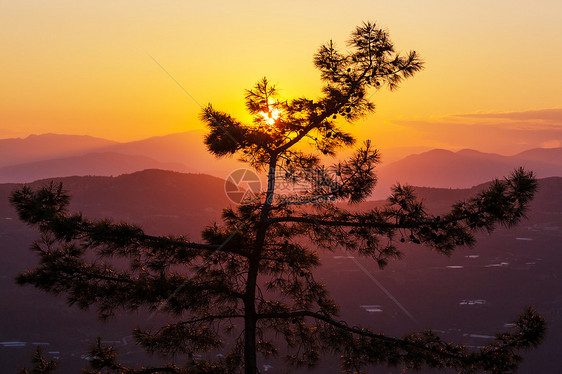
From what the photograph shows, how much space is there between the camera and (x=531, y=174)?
9.91m

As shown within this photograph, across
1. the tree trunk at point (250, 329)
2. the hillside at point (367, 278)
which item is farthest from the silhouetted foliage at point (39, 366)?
the hillside at point (367, 278)

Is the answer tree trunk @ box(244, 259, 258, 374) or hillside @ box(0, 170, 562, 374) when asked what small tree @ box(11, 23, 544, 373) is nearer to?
tree trunk @ box(244, 259, 258, 374)

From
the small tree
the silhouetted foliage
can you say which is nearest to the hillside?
the silhouetted foliage

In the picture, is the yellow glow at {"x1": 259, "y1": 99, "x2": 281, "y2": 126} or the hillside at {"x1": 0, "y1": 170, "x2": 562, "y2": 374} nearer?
the yellow glow at {"x1": 259, "y1": 99, "x2": 281, "y2": 126}

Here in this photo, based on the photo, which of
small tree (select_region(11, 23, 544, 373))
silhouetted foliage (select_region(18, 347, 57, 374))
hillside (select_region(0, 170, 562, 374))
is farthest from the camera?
hillside (select_region(0, 170, 562, 374))

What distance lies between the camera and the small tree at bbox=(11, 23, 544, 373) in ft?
37.0

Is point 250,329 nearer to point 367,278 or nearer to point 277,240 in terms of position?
point 277,240

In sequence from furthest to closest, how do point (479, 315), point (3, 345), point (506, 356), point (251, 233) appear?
point (479, 315), point (3, 345), point (251, 233), point (506, 356)

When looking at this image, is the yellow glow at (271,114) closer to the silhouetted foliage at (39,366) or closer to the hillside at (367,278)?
the silhouetted foliage at (39,366)

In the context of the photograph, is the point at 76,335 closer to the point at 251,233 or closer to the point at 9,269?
the point at 9,269

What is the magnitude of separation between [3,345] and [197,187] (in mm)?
73182

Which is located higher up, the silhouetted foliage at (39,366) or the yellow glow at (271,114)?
the yellow glow at (271,114)

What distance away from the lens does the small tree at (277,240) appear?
1129 cm

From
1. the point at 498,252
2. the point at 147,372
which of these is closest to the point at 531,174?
the point at 147,372
